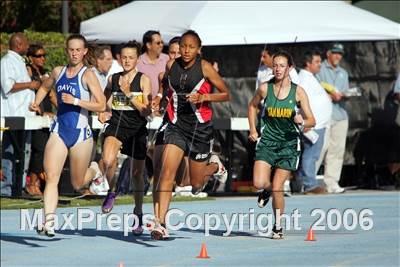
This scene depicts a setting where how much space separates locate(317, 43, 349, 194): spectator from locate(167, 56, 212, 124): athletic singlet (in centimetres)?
670

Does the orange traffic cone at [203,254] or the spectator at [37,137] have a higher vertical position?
the spectator at [37,137]

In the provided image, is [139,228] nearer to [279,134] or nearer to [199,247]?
[199,247]

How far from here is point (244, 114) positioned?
20844mm

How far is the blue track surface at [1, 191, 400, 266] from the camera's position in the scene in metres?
11.9

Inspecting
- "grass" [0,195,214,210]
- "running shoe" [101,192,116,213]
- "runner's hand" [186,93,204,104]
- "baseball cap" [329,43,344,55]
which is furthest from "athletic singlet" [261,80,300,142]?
"baseball cap" [329,43,344,55]

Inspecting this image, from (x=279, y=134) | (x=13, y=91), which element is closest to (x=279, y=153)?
(x=279, y=134)

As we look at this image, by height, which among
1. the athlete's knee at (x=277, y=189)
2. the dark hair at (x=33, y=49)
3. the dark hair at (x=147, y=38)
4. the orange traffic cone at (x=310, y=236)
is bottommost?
the orange traffic cone at (x=310, y=236)

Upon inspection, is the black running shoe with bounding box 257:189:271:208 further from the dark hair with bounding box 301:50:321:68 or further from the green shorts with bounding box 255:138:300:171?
the dark hair with bounding box 301:50:321:68

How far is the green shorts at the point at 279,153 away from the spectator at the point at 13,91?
5059 millimetres

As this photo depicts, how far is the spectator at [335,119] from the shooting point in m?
19.7

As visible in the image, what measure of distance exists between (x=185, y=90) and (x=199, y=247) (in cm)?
158

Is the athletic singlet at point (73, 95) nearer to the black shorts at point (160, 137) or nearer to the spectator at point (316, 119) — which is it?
the black shorts at point (160, 137)

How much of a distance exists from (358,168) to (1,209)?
7244mm

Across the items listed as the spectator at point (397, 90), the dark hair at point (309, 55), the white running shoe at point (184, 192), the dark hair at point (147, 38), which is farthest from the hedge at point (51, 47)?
the spectator at point (397, 90)
